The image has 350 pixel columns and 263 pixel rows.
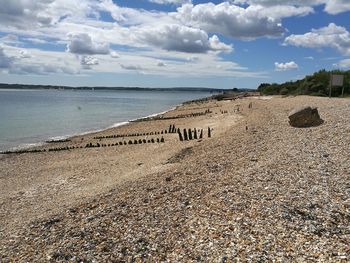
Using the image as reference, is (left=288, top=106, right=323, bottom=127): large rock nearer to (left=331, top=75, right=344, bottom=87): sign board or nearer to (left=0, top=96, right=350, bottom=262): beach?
(left=0, top=96, right=350, bottom=262): beach

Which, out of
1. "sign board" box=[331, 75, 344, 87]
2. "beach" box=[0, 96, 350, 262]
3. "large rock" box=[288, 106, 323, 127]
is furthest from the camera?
"sign board" box=[331, 75, 344, 87]

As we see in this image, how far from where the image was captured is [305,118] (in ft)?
66.8

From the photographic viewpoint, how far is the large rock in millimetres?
20359

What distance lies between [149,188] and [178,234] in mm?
3714

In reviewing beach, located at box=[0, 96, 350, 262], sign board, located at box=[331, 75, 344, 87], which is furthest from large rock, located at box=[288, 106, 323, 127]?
sign board, located at box=[331, 75, 344, 87]

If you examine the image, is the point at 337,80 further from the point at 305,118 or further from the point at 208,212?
the point at 208,212

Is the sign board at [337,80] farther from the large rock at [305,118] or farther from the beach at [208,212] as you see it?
the beach at [208,212]

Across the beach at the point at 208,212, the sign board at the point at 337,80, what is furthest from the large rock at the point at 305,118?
the sign board at the point at 337,80

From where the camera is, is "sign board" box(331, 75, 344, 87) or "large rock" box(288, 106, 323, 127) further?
"sign board" box(331, 75, 344, 87)

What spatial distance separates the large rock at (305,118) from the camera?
20359 mm

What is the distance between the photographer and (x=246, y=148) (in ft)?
52.8

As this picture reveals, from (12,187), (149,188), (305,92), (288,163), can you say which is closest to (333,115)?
(288,163)

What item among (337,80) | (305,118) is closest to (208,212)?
(305,118)

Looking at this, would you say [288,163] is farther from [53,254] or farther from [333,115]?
[333,115]
